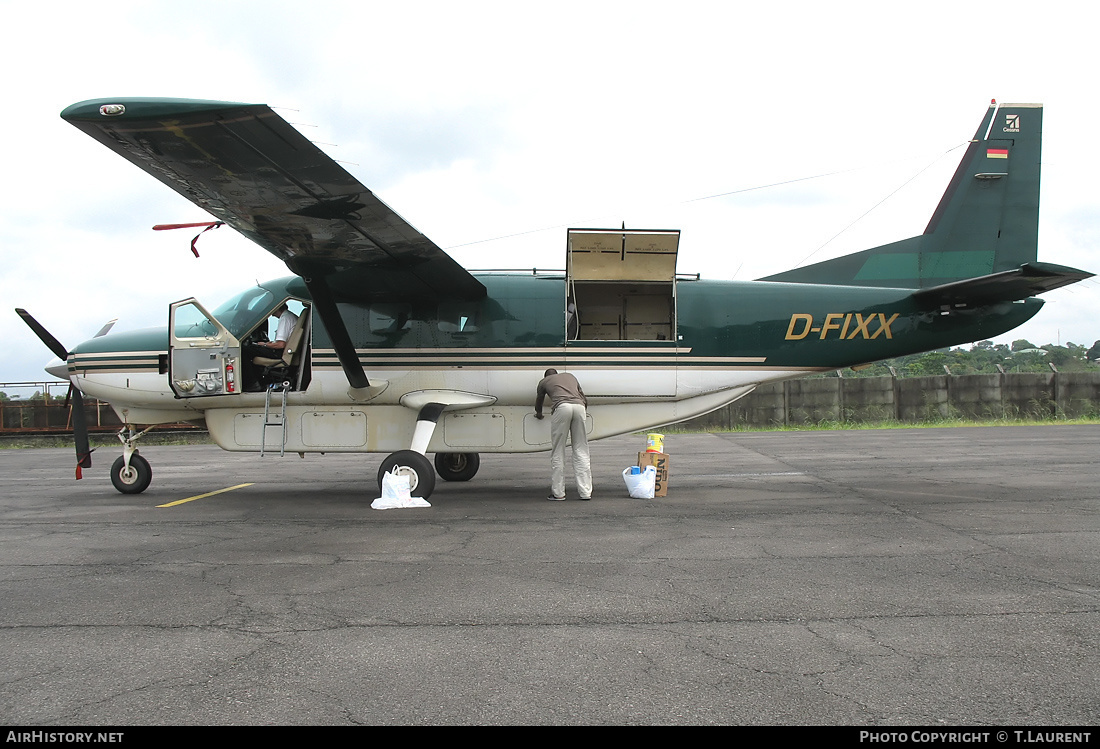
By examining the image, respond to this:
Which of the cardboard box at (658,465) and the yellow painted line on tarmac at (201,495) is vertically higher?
the cardboard box at (658,465)

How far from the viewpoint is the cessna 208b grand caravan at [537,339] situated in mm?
9758

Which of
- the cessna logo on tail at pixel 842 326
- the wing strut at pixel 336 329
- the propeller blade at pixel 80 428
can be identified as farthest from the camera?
the propeller blade at pixel 80 428

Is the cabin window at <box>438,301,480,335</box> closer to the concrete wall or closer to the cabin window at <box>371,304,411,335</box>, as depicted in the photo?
the cabin window at <box>371,304,411,335</box>

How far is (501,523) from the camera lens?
7.40 m

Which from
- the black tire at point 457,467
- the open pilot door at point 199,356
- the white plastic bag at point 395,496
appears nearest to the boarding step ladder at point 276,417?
the open pilot door at point 199,356

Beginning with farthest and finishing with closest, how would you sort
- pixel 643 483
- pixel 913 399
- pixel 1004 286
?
pixel 913 399
pixel 1004 286
pixel 643 483

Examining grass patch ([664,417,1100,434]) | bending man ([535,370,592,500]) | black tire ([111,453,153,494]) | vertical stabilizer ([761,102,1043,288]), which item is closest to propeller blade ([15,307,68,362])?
black tire ([111,453,153,494])

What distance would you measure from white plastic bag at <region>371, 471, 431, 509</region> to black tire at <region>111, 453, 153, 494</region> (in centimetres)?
400

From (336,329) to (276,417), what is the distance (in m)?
1.78

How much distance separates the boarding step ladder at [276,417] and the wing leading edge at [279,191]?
5.24 ft

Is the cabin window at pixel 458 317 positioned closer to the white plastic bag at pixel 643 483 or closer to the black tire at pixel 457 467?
the black tire at pixel 457 467

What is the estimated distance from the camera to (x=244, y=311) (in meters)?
9.92

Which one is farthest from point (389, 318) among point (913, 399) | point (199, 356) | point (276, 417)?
point (913, 399)

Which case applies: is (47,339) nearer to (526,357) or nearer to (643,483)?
(526,357)
